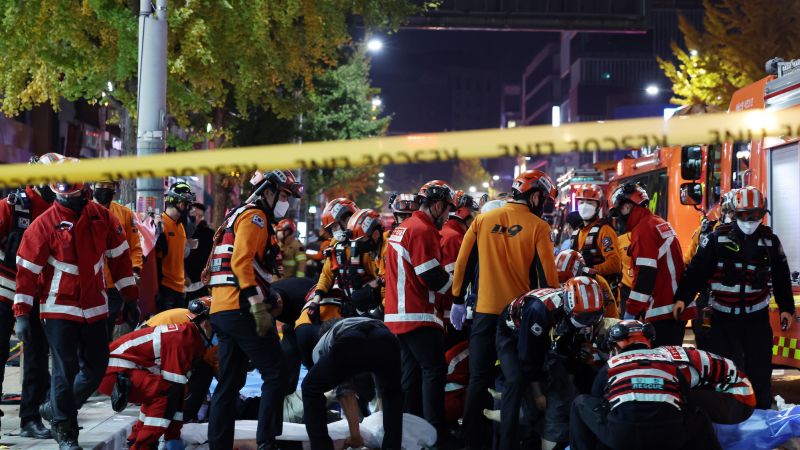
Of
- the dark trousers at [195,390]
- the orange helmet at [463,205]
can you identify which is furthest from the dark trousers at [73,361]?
the orange helmet at [463,205]

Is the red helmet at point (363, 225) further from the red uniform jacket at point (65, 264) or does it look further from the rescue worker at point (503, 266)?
the red uniform jacket at point (65, 264)

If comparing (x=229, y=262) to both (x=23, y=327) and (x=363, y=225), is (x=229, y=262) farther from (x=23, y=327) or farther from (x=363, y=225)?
(x=363, y=225)

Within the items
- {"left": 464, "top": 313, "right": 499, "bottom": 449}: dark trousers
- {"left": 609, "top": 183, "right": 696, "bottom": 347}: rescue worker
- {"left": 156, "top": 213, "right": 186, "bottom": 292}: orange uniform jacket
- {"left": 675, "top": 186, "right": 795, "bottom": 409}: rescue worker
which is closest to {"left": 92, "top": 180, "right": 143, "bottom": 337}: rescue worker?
{"left": 156, "top": 213, "right": 186, "bottom": 292}: orange uniform jacket

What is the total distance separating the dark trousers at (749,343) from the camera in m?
8.75

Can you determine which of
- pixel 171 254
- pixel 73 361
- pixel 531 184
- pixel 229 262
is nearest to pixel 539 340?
pixel 531 184

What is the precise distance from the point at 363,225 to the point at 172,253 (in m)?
2.49

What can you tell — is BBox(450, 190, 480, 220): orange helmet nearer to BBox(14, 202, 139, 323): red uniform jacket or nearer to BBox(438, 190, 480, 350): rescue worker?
BBox(438, 190, 480, 350): rescue worker

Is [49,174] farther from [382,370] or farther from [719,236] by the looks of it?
[719,236]

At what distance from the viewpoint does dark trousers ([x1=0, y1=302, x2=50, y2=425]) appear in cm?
803

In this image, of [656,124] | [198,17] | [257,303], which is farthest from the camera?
[198,17]

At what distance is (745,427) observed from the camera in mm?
7578

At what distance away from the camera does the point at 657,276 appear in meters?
9.31

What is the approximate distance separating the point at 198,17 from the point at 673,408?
12589 mm

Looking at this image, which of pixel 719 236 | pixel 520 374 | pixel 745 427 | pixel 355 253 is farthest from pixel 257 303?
pixel 719 236
